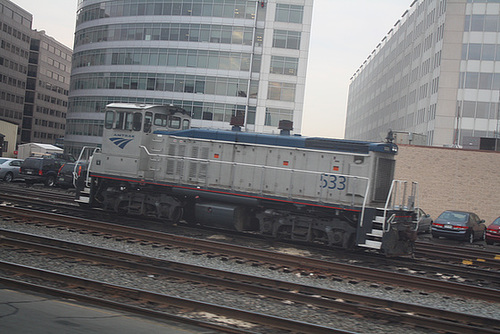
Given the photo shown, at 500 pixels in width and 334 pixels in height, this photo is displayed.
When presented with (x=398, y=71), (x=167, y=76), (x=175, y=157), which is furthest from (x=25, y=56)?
(x=175, y=157)

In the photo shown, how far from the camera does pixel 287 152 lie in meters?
14.3

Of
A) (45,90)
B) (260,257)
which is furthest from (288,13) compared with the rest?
(45,90)

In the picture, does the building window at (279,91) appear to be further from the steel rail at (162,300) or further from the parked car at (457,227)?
the steel rail at (162,300)

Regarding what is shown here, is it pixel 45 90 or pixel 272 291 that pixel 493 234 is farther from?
pixel 45 90

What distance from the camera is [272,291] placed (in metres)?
8.23

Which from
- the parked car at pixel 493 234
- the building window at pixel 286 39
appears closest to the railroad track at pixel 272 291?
the parked car at pixel 493 234

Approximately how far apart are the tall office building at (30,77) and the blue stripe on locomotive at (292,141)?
78189 mm

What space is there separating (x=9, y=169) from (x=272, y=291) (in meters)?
26.9

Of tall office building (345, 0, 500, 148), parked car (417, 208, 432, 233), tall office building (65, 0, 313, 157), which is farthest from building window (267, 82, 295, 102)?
parked car (417, 208, 432, 233)

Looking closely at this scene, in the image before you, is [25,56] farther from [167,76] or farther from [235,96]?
[235,96]

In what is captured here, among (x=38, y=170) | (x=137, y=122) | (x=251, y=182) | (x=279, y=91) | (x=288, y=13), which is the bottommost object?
(x=38, y=170)

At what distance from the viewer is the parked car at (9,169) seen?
29.3 m

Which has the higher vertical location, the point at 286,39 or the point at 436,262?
the point at 286,39

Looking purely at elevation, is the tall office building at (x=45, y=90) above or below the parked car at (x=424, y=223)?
above
